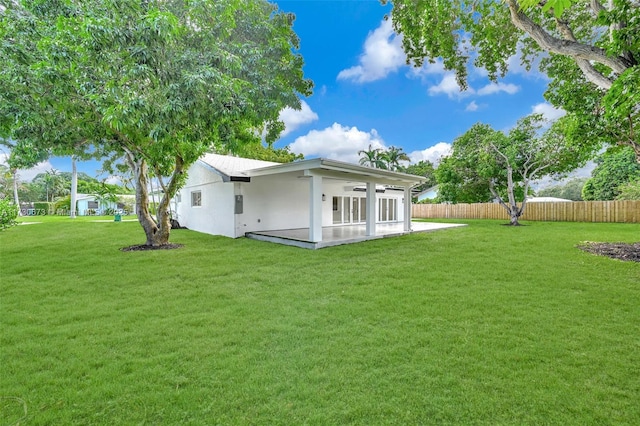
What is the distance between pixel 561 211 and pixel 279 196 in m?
19.3

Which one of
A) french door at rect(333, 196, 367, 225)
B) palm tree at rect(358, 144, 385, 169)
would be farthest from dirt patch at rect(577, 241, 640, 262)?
palm tree at rect(358, 144, 385, 169)

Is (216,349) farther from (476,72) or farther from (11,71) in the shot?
(476,72)

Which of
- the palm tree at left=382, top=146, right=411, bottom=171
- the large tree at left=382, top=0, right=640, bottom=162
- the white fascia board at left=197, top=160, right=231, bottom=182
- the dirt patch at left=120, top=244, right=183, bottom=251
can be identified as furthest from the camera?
the palm tree at left=382, top=146, right=411, bottom=171

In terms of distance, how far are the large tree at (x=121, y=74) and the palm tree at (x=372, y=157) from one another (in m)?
30.6

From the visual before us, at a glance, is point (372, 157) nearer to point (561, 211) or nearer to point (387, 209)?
point (387, 209)

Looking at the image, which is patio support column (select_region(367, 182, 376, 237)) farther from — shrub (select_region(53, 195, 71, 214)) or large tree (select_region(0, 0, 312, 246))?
shrub (select_region(53, 195, 71, 214))

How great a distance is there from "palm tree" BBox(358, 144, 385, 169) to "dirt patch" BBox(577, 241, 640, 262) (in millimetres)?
29007

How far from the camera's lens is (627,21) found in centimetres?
530

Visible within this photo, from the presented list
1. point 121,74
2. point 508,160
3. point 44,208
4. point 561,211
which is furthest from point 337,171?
point 44,208

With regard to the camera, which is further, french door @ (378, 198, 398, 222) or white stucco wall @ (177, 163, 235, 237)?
french door @ (378, 198, 398, 222)

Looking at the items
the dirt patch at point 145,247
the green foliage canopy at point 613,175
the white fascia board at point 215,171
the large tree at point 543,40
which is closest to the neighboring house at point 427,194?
the green foliage canopy at point 613,175

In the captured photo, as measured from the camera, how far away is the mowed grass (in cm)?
222

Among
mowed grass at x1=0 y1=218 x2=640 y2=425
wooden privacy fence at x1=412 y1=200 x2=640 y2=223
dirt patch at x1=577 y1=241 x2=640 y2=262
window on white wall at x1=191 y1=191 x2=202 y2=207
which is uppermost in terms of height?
window on white wall at x1=191 y1=191 x2=202 y2=207

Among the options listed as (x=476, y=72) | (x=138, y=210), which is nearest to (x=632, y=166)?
(x=476, y=72)
